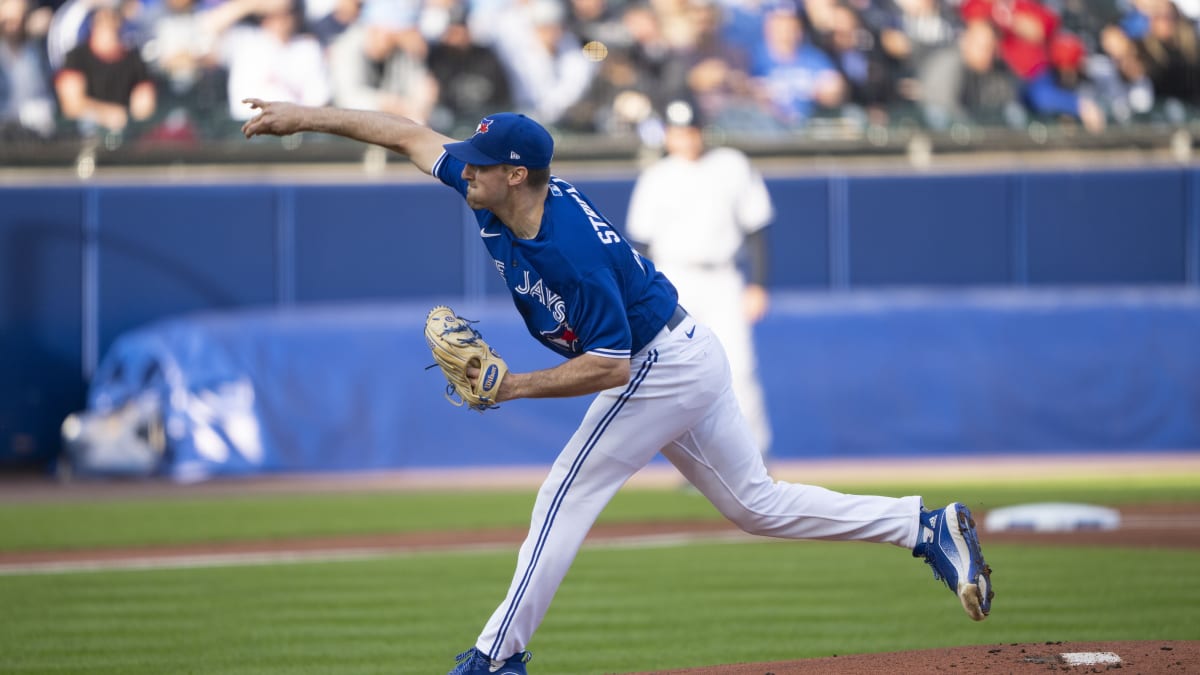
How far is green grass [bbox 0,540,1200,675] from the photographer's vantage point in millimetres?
5426

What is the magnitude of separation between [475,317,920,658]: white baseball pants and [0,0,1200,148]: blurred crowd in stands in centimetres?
1041

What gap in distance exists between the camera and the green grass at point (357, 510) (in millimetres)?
9391

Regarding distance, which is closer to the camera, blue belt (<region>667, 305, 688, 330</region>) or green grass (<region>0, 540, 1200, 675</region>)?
blue belt (<region>667, 305, 688, 330</region>)

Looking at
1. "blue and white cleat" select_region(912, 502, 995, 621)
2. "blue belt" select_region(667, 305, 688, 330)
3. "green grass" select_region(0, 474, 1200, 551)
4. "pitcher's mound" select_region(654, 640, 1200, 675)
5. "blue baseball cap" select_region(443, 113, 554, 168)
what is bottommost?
"green grass" select_region(0, 474, 1200, 551)

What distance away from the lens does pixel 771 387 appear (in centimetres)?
1329

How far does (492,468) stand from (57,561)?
17.8ft

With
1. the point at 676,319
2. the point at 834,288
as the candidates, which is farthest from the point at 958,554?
the point at 834,288

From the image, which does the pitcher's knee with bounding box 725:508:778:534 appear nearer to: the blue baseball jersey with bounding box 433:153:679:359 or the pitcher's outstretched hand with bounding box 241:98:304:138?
the blue baseball jersey with bounding box 433:153:679:359

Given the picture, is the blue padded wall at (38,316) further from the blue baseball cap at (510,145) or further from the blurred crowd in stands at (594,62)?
the blue baseball cap at (510,145)

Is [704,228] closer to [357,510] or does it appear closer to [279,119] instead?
[357,510]

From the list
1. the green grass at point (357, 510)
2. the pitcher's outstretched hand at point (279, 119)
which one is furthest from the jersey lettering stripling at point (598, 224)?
the green grass at point (357, 510)

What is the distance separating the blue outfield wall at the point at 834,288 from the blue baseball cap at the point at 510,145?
8.77 metres

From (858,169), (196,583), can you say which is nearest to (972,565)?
(196,583)

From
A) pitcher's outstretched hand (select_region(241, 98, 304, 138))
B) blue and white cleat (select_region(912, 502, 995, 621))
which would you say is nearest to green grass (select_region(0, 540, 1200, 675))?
blue and white cleat (select_region(912, 502, 995, 621))
